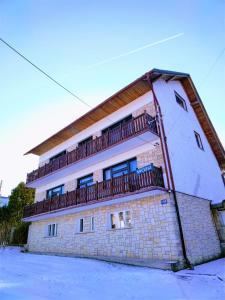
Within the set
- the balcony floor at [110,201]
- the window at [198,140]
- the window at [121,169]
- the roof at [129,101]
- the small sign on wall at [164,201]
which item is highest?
the roof at [129,101]

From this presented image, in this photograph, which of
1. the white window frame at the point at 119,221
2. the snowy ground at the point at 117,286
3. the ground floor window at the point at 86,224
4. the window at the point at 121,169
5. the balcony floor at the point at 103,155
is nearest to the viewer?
the snowy ground at the point at 117,286

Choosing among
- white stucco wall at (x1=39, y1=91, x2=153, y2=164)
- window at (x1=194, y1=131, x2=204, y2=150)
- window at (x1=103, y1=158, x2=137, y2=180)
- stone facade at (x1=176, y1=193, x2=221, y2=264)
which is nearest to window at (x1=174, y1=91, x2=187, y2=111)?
window at (x1=194, y1=131, x2=204, y2=150)

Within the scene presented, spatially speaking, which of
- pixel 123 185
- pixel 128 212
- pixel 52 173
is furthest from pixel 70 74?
pixel 52 173

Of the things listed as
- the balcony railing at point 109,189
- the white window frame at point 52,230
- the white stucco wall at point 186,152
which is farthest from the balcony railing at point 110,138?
the white window frame at point 52,230

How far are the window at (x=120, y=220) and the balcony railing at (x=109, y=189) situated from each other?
1.31 metres

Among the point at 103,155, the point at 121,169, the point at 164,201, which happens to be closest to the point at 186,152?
the point at 121,169

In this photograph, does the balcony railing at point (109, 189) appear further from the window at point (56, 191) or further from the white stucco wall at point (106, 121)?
the white stucco wall at point (106, 121)

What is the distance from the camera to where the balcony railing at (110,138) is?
39.1 ft

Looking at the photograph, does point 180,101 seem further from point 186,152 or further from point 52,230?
point 52,230

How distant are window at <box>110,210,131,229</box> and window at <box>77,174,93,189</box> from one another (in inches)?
138

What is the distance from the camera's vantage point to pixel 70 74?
25.5ft

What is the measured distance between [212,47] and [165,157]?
5482 millimetres

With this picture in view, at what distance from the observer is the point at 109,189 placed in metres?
12.2

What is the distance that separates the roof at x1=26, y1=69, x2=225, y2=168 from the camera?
13516mm
